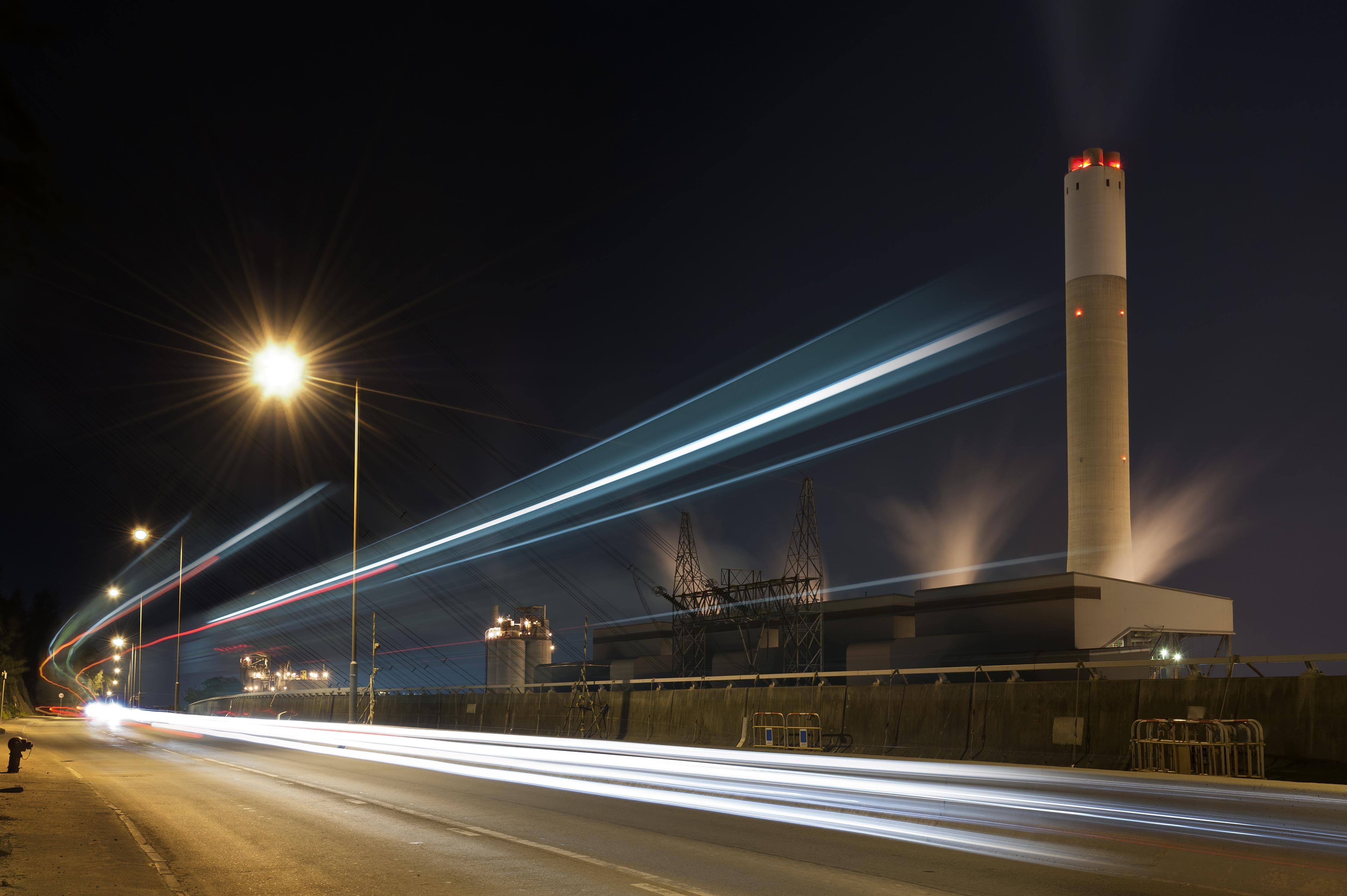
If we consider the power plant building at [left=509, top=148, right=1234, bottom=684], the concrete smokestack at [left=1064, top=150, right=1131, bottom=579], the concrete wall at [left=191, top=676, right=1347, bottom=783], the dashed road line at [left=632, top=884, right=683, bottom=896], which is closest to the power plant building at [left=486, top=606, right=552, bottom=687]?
the power plant building at [left=509, top=148, right=1234, bottom=684]

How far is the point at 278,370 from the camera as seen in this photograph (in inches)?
933

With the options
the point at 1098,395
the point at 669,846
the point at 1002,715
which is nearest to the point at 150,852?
the point at 669,846

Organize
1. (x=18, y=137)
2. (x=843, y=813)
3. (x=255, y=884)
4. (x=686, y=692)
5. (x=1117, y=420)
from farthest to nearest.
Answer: (x=1117, y=420) → (x=686, y=692) → (x=843, y=813) → (x=255, y=884) → (x=18, y=137)

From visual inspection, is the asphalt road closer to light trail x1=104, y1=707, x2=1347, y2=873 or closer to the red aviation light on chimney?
light trail x1=104, y1=707, x2=1347, y2=873

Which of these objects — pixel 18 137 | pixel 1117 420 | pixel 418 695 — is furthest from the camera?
pixel 1117 420

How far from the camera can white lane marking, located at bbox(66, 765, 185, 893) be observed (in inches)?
362

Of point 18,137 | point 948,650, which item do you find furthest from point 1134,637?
point 18,137

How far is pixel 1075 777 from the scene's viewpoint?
59.6ft

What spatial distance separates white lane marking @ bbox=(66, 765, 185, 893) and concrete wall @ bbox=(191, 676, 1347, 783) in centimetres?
1491

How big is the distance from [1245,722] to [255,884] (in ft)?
52.1

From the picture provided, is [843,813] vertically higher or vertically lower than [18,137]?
lower

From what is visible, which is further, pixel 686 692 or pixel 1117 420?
pixel 1117 420

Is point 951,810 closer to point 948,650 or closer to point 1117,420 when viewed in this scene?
point 948,650

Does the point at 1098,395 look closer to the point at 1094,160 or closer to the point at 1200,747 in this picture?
the point at 1094,160
